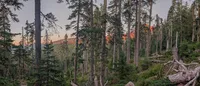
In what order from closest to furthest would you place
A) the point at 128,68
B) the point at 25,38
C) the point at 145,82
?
the point at 145,82 < the point at 128,68 < the point at 25,38

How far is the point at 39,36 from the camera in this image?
9.07 m

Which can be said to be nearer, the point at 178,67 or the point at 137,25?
the point at 178,67

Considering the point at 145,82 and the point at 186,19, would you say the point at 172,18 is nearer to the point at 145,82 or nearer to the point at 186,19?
the point at 186,19

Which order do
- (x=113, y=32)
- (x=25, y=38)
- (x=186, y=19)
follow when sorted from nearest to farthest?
(x=113, y=32) < (x=186, y=19) < (x=25, y=38)

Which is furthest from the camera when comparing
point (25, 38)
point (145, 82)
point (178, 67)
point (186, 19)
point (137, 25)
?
point (25, 38)

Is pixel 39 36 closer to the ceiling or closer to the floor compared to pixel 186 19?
closer to the floor

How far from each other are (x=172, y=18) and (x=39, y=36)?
121 feet

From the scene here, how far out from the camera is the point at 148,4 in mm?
23875

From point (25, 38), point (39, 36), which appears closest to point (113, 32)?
point (39, 36)

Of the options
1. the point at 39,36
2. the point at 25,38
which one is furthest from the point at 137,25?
the point at 25,38

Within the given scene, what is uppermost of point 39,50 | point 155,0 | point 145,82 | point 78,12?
point 155,0

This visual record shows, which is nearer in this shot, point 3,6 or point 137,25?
point 3,6

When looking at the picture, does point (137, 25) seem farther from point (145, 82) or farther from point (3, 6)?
point (3, 6)

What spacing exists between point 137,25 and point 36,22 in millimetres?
Result: 14016
